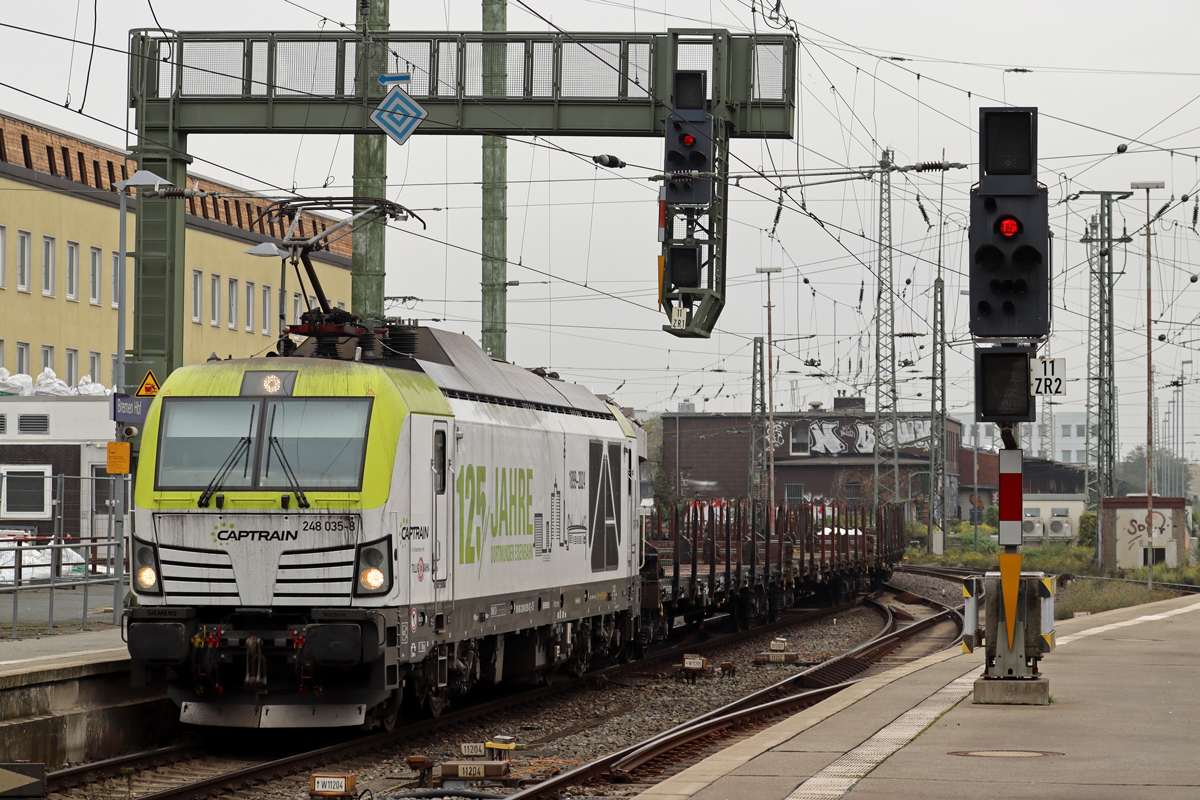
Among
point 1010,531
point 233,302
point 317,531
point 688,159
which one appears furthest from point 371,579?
point 233,302

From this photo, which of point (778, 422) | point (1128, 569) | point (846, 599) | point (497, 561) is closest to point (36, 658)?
point (497, 561)

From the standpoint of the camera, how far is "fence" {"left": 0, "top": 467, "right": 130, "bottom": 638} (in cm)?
1922

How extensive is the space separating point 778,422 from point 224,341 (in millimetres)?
36890

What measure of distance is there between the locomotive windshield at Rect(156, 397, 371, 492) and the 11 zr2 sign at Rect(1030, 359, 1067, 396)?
5.72 metres

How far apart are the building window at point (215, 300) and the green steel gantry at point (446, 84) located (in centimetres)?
3830

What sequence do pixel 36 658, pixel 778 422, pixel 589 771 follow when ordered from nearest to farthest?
pixel 589 771 < pixel 36 658 < pixel 778 422

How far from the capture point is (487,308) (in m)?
27.4

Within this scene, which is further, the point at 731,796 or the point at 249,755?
the point at 249,755

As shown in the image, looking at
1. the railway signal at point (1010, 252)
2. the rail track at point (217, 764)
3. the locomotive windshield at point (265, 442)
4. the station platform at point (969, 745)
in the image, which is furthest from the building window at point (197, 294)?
the railway signal at point (1010, 252)

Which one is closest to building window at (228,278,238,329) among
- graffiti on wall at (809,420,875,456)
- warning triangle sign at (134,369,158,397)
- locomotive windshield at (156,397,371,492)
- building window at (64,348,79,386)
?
building window at (64,348,79,386)

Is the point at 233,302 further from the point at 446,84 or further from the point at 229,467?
the point at 229,467

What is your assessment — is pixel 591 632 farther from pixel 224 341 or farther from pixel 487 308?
pixel 224 341

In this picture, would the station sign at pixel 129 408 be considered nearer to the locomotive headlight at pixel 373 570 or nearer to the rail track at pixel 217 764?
the rail track at pixel 217 764

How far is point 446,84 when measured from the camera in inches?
852
